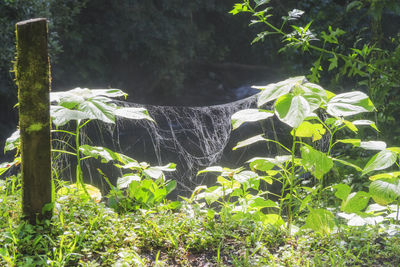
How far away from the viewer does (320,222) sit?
5.44 feet

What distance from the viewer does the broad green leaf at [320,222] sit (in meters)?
1.65

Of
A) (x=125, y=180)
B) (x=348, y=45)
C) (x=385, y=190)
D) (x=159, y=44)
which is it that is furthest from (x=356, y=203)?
(x=159, y=44)

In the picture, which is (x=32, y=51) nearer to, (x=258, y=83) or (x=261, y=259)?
(x=261, y=259)

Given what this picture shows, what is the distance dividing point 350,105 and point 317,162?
27 cm

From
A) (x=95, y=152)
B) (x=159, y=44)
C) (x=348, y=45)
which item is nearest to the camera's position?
(x=95, y=152)

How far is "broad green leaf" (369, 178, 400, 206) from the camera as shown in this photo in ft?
5.06

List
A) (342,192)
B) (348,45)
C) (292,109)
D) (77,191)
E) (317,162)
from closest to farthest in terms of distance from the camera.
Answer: (292,109)
(317,162)
(342,192)
(77,191)
(348,45)

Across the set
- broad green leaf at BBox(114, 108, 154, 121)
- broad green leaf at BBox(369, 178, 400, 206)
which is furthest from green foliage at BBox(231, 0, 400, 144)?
broad green leaf at BBox(114, 108, 154, 121)

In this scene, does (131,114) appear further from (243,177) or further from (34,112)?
(243,177)

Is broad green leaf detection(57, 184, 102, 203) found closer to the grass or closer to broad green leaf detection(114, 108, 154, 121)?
the grass

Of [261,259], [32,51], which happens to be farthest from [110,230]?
[32,51]

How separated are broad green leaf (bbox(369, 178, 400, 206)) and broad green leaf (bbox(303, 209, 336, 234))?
0.68 ft

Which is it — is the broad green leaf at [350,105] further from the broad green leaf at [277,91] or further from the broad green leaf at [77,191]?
the broad green leaf at [77,191]

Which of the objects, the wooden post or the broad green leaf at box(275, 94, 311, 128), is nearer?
the broad green leaf at box(275, 94, 311, 128)
